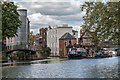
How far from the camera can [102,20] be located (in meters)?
24.3

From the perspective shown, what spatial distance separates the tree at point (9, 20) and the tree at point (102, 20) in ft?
70.1

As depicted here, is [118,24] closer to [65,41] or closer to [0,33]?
[0,33]

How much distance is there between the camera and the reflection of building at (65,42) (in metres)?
99.6

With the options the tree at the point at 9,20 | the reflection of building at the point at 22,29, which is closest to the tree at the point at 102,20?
the tree at the point at 9,20

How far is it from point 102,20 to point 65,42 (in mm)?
76725

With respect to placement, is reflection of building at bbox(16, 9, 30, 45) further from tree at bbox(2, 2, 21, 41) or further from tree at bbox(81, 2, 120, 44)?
tree at bbox(81, 2, 120, 44)

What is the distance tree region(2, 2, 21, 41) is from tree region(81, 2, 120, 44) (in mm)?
21378

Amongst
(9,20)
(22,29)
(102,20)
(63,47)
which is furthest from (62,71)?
(63,47)

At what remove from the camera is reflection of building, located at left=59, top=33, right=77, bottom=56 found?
99.6 m

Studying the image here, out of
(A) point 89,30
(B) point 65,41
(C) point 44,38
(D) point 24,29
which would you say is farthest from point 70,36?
(A) point 89,30

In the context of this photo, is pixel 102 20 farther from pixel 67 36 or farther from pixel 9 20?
pixel 67 36

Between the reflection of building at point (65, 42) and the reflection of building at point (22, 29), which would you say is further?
the reflection of building at point (65, 42)

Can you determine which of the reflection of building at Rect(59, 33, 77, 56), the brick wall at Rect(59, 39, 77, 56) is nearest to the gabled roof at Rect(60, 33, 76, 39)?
the reflection of building at Rect(59, 33, 77, 56)

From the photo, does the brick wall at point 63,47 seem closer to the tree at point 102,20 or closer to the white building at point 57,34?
the white building at point 57,34
